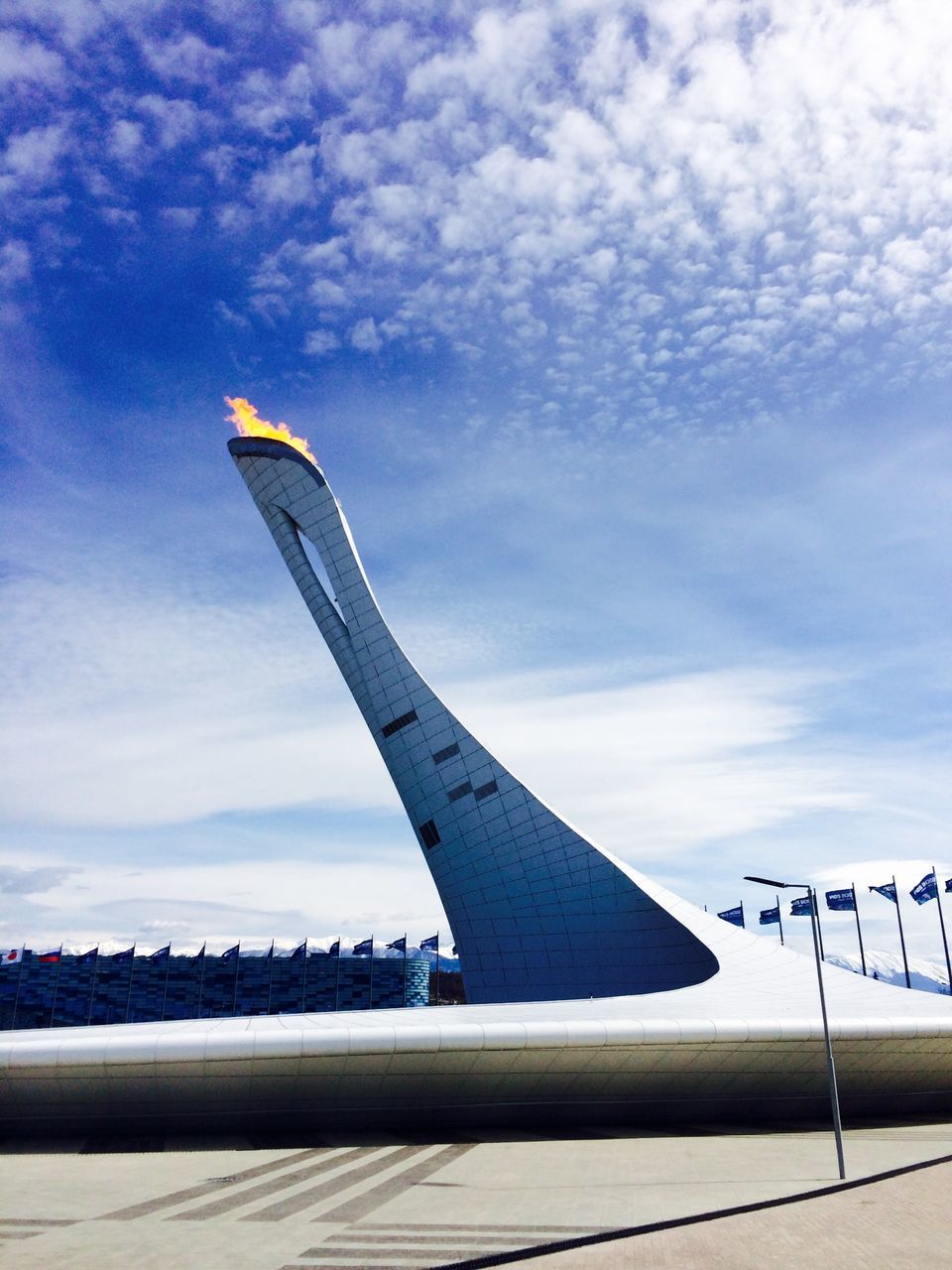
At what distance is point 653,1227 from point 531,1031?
24.8 ft

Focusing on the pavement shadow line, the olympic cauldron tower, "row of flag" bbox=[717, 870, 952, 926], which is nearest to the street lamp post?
the pavement shadow line

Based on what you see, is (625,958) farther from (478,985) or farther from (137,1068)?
(137,1068)

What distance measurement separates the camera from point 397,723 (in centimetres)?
3269

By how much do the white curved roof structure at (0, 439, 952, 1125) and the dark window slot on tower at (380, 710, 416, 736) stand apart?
0.24 metres

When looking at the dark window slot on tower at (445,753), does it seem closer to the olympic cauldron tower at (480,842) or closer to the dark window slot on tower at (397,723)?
the olympic cauldron tower at (480,842)

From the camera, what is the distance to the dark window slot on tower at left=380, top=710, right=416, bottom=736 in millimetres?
32375

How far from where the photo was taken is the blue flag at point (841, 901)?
1863 inches

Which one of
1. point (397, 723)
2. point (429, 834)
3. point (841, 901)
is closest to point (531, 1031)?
point (429, 834)

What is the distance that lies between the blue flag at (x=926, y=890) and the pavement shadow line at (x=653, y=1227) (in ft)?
110

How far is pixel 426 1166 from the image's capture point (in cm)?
1642

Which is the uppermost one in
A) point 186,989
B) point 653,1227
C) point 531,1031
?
point 531,1031

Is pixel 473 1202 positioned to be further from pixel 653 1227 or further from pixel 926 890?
pixel 926 890

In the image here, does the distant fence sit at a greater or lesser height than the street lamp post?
lesser

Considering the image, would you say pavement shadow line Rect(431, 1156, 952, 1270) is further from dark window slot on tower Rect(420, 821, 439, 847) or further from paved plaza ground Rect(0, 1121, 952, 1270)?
dark window slot on tower Rect(420, 821, 439, 847)
